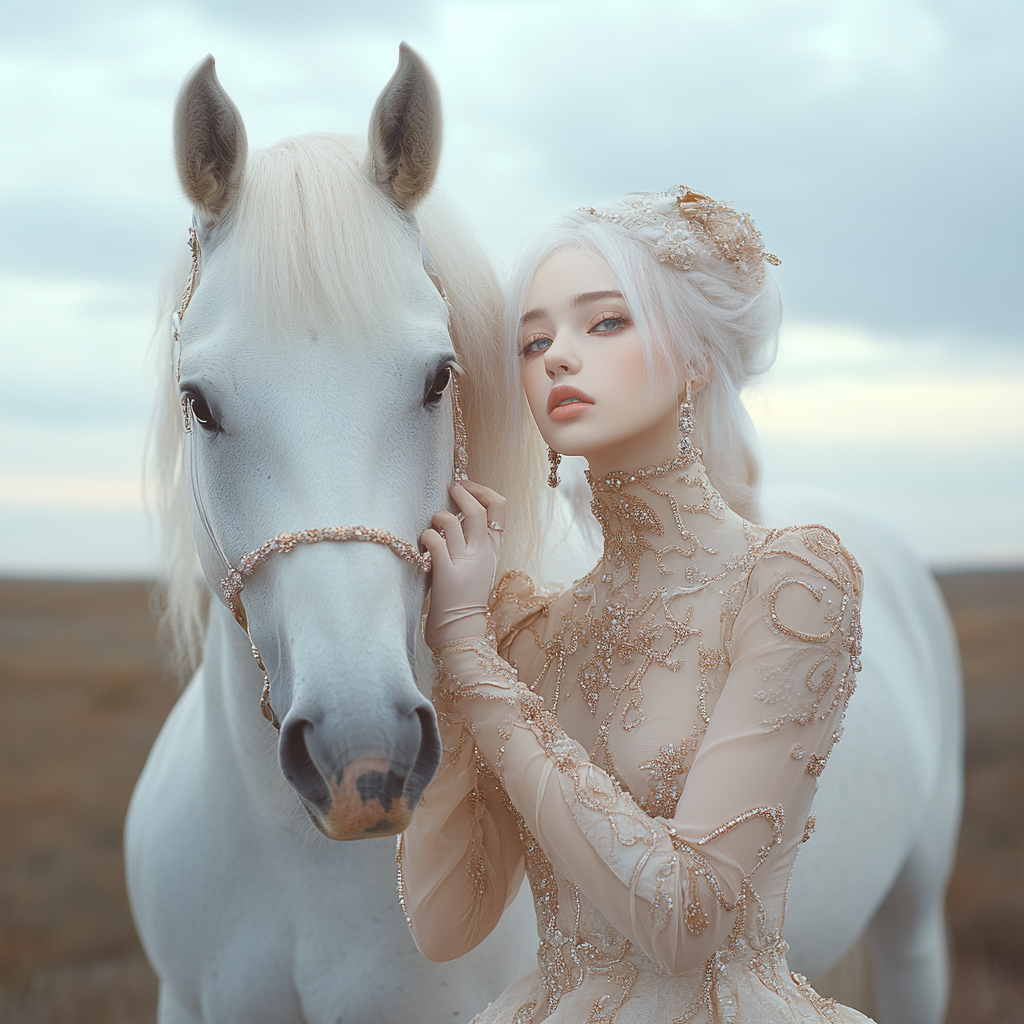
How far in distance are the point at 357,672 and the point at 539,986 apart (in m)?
0.66

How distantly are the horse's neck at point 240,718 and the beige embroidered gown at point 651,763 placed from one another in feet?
0.99

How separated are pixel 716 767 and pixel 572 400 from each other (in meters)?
0.51

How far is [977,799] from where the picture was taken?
5.86m

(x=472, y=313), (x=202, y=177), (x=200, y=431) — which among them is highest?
(x=202, y=177)

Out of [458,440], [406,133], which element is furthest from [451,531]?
[406,133]

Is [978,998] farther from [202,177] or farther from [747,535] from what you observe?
[202,177]

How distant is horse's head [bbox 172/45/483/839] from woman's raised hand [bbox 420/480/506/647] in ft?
0.10

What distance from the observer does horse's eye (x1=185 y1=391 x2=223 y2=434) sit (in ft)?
3.53

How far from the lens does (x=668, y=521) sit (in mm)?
1259

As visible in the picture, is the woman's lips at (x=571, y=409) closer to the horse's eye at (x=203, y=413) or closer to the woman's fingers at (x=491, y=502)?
the woman's fingers at (x=491, y=502)

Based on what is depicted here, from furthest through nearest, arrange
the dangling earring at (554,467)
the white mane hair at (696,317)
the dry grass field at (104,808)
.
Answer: the dry grass field at (104,808) → the dangling earring at (554,467) → the white mane hair at (696,317)

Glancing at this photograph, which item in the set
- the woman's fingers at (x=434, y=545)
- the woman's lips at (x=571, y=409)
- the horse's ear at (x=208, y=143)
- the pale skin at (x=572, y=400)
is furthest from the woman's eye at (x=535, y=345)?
the horse's ear at (x=208, y=143)

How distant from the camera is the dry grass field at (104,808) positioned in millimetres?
4354

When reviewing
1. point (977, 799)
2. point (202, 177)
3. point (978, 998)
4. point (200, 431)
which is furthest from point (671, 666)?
point (977, 799)
